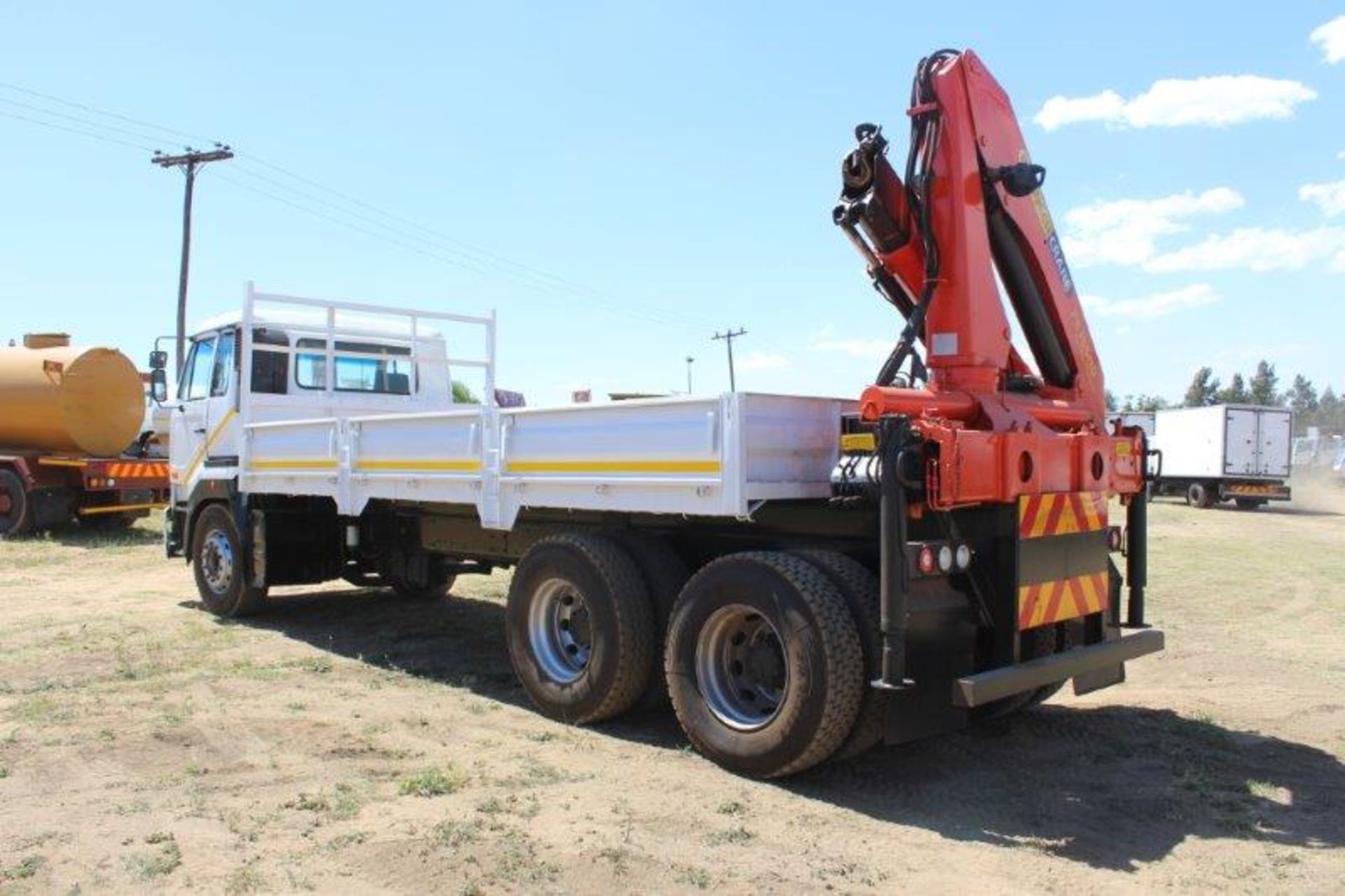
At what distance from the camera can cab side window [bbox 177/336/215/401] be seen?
33.3 ft

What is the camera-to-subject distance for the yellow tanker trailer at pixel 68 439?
56.4 feet

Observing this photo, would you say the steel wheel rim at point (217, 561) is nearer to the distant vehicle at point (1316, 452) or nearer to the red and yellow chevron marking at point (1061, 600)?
the red and yellow chevron marking at point (1061, 600)

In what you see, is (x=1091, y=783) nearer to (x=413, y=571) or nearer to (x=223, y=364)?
(x=413, y=571)

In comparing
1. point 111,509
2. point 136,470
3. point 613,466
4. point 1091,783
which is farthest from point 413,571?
point 111,509

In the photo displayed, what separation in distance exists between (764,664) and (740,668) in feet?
0.68

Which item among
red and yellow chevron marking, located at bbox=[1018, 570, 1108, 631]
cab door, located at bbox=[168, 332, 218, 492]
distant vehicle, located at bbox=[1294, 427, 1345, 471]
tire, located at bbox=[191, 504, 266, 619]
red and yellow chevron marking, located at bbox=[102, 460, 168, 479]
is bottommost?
tire, located at bbox=[191, 504, 266, 619]

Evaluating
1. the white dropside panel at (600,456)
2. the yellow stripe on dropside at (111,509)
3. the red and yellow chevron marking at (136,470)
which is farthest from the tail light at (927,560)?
the yellow stripe on dropside at (111,509)

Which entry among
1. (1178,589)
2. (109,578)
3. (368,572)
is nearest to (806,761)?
(368,572)

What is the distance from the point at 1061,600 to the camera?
529 cm

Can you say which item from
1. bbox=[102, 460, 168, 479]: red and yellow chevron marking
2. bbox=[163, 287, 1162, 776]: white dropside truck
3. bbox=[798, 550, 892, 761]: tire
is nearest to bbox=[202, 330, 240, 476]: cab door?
bbox=[163, 287, 1162, 776]: white dropside truck

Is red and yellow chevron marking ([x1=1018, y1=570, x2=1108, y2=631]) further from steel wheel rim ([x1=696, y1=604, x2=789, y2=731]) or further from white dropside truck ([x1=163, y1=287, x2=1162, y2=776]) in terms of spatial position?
steel wheel rim ([x1=696, y1=604, x2=789, y2=731])

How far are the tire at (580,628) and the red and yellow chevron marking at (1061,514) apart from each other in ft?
6.73

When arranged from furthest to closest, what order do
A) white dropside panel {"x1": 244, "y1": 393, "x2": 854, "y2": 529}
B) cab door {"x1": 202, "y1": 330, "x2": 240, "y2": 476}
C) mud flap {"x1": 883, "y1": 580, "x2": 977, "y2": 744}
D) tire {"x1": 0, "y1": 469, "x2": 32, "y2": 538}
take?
tire {"x1": 0, "y1": 469, "x2": 32, "y2": 538}
cab door {"x1": 202, "y1": 330, "x2": 240, "y2": 476}
white dropside panel {"x1": 244, "y1": 393, "x2": 854, "y2": 529}
mud flap {"x1": 883, "y1": 580, "x2": 977, "y2": 744}

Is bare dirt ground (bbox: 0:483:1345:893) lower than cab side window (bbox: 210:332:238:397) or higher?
lower
